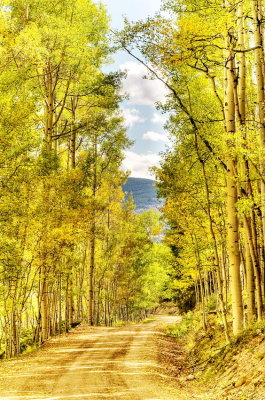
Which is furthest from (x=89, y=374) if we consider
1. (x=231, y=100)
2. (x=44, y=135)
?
(x=44, y=135)

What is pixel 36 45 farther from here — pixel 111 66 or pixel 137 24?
pixel 111 66

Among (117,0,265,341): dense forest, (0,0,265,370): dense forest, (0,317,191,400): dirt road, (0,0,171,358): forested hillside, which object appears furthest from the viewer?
(0,0,171,358): forested hillside

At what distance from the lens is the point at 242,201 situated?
23.8 ft

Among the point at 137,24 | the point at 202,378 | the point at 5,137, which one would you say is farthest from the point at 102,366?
the point at 137,24

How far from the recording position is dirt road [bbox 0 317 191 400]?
6894 millimetres

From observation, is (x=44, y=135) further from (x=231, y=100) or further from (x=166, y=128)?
(x=231, y=100)

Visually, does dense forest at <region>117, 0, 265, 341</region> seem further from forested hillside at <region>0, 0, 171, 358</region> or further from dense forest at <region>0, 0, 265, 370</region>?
forested hillside at <region>0, 0, 171, 358</region>

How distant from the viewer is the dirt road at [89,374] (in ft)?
22.6

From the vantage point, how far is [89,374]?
8.76 meters

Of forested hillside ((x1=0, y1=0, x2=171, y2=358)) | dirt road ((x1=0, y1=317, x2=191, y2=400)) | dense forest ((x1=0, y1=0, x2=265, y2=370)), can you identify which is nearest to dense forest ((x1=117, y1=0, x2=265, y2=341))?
dense forest ((x1=0, y1=0, x2=265, y2=370))

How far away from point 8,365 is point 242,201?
8496 mm

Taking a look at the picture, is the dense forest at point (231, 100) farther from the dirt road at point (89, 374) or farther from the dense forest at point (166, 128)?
the dirt road at point (89, 374)

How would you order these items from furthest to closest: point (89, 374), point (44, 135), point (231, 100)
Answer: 1. point (44, 135)
2. point (231, 100)
3. point (89, 374)

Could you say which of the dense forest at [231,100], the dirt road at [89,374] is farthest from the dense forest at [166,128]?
the dirt road at [89,374]
